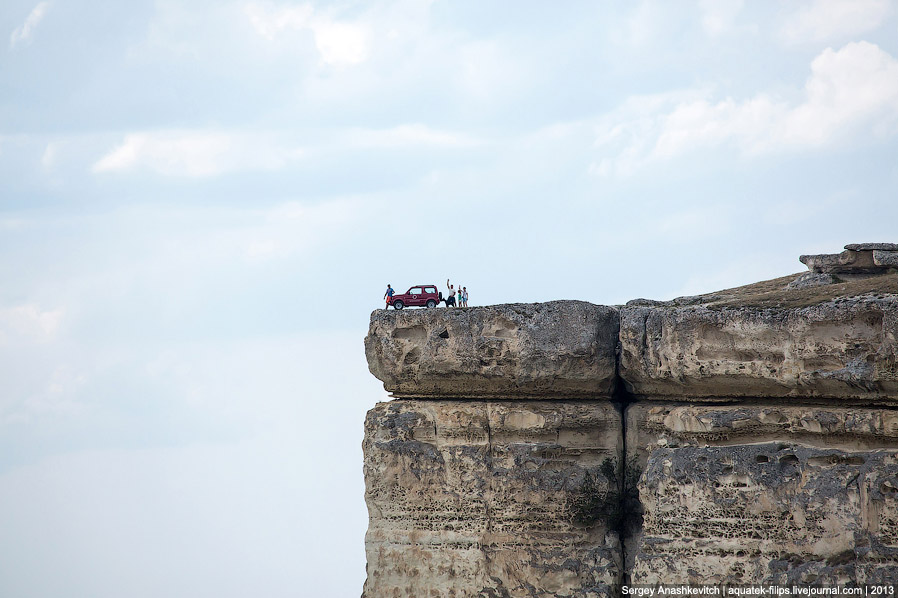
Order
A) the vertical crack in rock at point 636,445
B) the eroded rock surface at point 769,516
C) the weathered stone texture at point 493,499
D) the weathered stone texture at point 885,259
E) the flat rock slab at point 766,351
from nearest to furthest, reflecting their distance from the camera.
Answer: the eroded rock surface at point 769,516, the flat rock slab at point 766,351, the vertical crack in rock at point 636,445, the weathered stone texture at point 493,499, the weathered stone texture at point 885,259

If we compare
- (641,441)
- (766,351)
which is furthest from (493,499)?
(766,351)

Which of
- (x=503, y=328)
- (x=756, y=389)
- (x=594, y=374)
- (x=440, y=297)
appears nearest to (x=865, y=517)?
(x=756, y=389)

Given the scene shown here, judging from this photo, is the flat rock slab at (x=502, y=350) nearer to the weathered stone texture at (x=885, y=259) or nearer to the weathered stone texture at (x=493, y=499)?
the weathered stone texture at (x=493, y=499)

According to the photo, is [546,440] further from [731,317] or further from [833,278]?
[833,278]

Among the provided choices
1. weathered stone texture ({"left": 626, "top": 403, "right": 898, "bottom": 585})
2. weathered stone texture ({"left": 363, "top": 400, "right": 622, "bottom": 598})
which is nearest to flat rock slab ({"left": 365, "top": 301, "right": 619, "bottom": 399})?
weathered stone texture ({"left": 363, "top": 400, "right": 622, "bottom": 598})

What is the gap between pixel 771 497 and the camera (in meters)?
16.1

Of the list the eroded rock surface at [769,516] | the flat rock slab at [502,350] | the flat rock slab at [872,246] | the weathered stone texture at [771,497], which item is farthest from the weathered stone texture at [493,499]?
the flat rock slab at [872,246]

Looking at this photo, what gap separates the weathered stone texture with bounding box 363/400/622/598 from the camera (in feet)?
59.8

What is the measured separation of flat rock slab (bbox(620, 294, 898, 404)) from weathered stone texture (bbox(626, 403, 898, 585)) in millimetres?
311

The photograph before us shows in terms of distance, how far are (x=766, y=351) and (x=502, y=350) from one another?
13.0 ft

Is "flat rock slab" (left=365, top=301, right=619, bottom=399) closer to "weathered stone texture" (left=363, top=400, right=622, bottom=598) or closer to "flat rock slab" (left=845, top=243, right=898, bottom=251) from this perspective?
"weathered stone texture" (left=363, top=400, right=622, bottom=598)

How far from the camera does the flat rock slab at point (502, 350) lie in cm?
1825

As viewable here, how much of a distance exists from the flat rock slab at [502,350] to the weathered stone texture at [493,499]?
316 mm

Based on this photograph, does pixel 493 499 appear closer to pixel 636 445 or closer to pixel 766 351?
pixel 636 445
